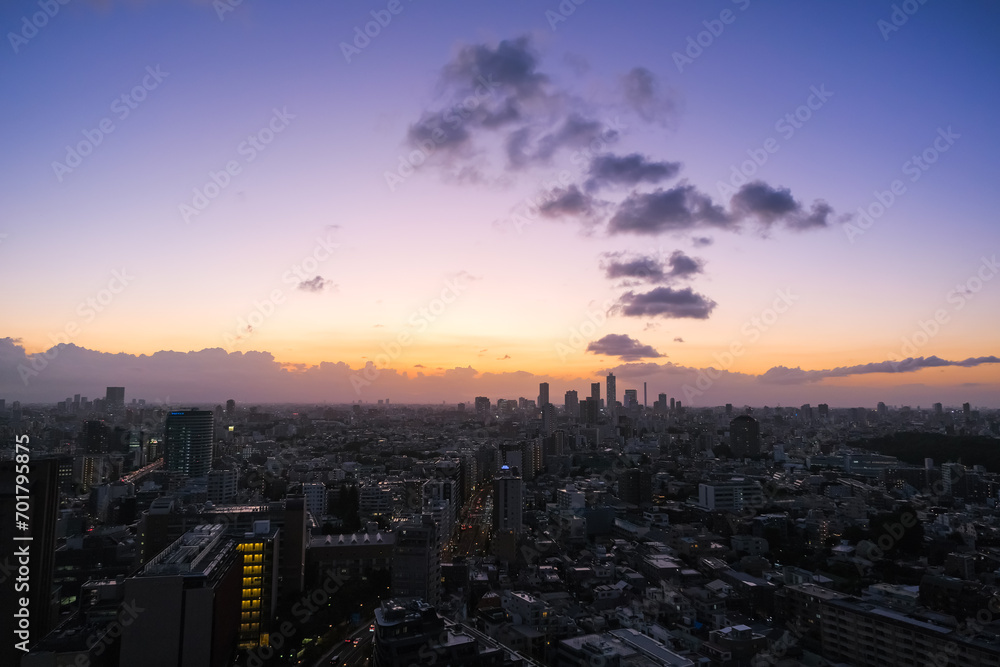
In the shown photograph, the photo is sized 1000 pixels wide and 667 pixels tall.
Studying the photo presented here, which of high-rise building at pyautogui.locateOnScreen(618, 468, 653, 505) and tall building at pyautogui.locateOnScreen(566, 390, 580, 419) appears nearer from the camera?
high-rise building at pyautogui.locateOnScreen(618, 468, 653, 505)

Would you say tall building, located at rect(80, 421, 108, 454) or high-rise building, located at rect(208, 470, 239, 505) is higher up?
tall building, located at rect(80, 421, 108, 454)

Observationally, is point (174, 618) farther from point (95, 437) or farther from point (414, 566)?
point (95, 437)

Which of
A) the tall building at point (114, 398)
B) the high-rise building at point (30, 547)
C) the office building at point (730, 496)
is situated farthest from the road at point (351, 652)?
the tall building at point (114, 398)

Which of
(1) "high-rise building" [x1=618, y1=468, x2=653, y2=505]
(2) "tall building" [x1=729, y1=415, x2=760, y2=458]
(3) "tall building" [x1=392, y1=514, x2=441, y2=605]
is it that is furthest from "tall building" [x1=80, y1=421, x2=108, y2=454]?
(2) "tall building" [x1=729, y1=415, x2=760, y2=458]

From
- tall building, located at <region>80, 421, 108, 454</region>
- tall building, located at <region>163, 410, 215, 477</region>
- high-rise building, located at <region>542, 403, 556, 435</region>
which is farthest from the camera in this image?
high-rise building, located at <region>542, 403, 556, 435</region>

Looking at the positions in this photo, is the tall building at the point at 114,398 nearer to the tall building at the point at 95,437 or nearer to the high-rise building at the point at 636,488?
the tall building at the point at 95,437

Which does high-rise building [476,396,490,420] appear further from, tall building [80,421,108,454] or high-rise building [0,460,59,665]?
high-rise building [0,460,59,665]
